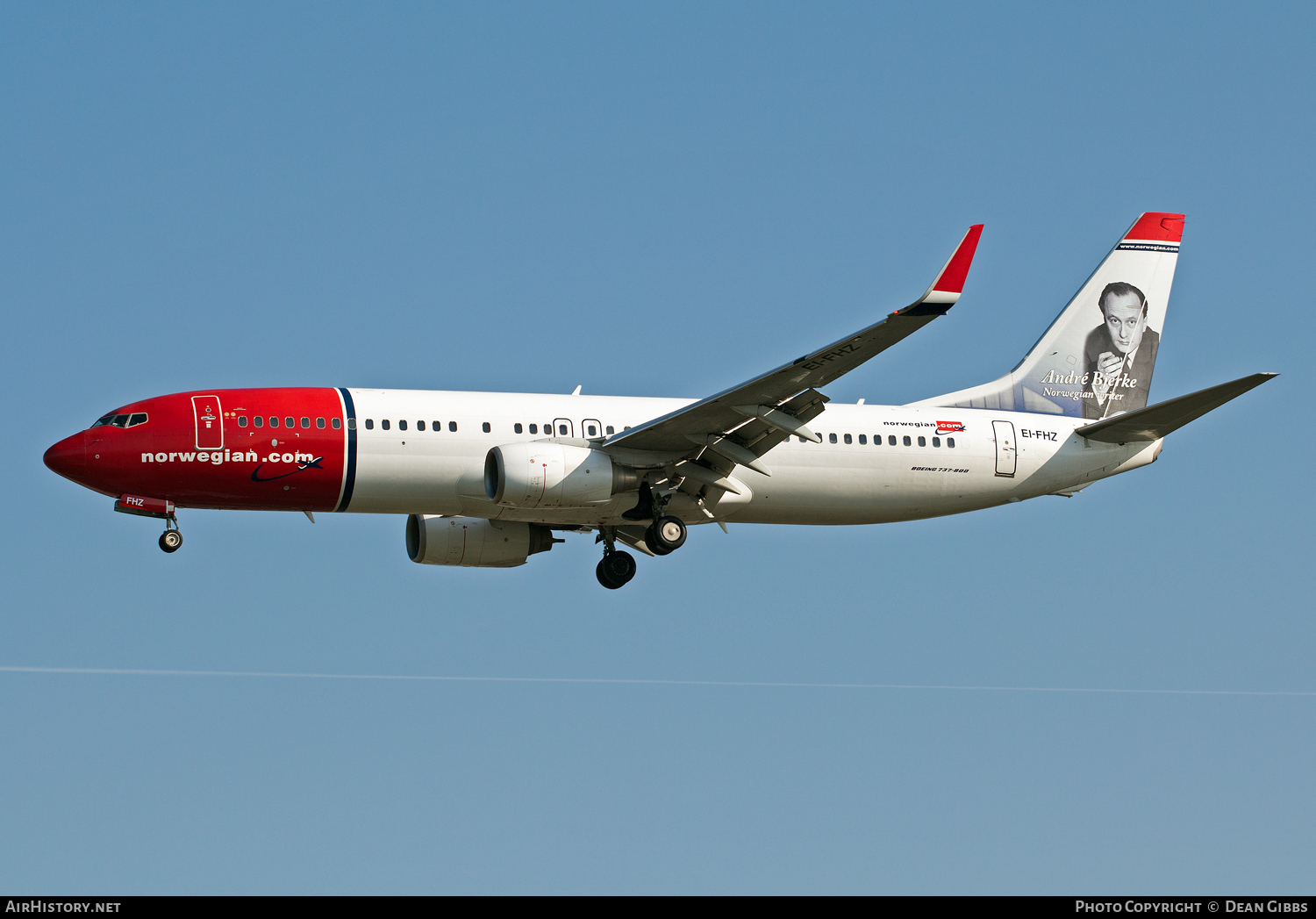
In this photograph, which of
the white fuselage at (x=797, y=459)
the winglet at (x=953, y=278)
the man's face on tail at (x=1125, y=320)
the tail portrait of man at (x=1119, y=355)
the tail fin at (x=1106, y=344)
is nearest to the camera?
the winglet at (x=953, y=278)

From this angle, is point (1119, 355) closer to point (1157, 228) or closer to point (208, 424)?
point (1157, 228)

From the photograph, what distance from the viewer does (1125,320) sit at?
150ft

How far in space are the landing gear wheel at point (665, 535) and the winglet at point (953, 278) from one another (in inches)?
414

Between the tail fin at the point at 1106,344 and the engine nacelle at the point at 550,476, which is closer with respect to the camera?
the engine nacelle at the point at 550,476

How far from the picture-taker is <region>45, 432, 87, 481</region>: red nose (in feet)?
121

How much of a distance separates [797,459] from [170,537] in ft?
47.9

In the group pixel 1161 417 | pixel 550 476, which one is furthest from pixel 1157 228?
pixel 550 476

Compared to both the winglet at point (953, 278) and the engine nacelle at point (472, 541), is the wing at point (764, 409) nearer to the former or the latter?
the winglet at point (953, 278)

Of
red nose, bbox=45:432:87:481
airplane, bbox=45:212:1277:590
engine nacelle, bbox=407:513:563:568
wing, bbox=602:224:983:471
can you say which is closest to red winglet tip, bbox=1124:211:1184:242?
airplane, bbox=45:212:1277:590

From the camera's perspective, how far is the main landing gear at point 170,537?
3738 centimetres

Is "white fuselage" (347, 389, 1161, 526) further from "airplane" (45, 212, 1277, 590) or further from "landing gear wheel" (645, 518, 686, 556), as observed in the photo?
"landing gear wheel" (645, 518, 686, 556)

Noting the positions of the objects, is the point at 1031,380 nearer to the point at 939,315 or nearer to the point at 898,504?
the point at 898,504

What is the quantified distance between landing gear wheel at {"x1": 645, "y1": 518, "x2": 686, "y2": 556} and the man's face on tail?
14295 millimetres

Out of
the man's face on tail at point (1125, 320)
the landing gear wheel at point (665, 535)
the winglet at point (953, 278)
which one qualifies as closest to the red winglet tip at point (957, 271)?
the winglet at point (953, 278)
